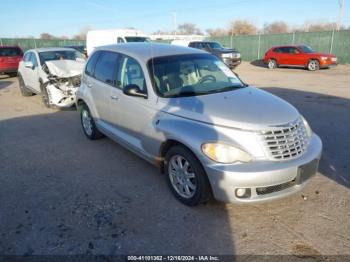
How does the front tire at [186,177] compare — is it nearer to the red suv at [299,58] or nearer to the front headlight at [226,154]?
the front headlight at [226,154]

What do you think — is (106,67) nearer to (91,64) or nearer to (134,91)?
(91,64)

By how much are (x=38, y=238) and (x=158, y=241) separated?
1.22 metres

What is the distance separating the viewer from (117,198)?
374 centimetres

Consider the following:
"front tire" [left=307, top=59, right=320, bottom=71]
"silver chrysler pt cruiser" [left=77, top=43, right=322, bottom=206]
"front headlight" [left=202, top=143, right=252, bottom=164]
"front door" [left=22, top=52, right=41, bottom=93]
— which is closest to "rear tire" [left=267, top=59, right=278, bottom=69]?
"front tire" [left=307, top=59, right=320, bottom=71]

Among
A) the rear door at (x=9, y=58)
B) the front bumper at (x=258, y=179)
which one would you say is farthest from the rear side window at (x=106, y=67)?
the rear door at (x=9, y=58)

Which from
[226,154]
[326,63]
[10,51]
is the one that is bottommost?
[326,63]

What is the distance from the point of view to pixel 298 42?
81.0ft

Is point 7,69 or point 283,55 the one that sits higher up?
point 283,55

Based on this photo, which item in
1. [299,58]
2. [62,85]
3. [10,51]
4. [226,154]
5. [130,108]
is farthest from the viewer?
[299,58]

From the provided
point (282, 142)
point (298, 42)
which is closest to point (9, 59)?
point (282, 142)

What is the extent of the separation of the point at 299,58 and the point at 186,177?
18.6 meters

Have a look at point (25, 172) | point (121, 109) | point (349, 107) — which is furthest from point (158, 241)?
point (349, 107)

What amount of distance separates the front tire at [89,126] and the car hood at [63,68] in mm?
3141

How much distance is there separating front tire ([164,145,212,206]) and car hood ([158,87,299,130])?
0.44 m
